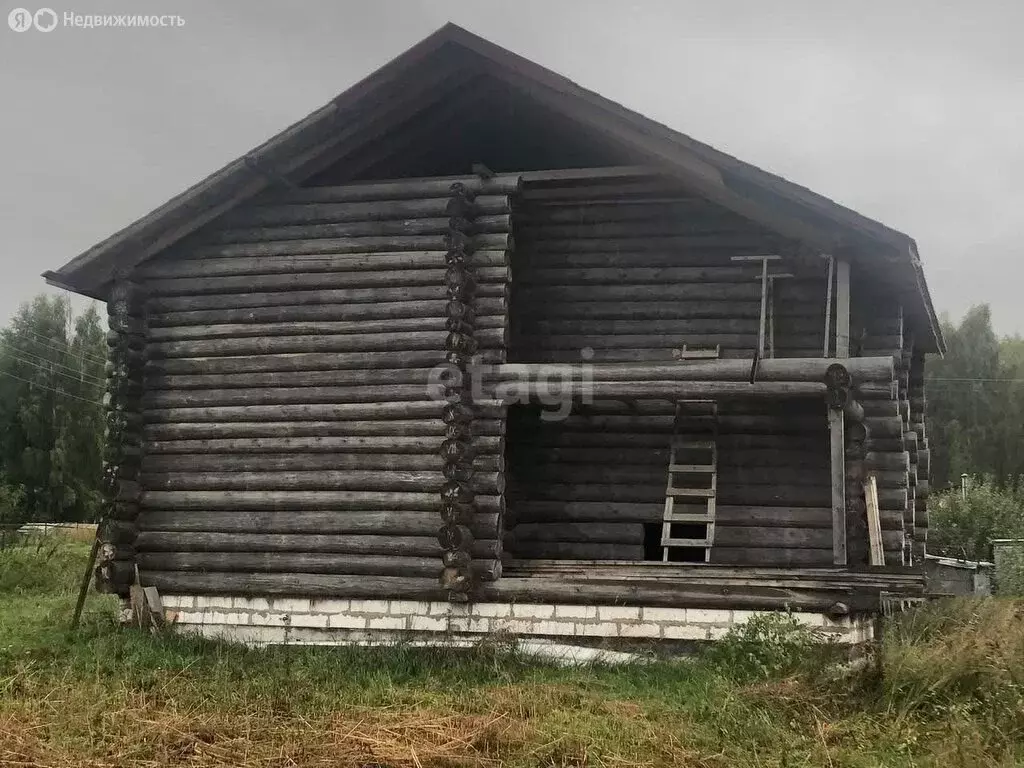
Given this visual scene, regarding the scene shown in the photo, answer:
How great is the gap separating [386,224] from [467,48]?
2.30m

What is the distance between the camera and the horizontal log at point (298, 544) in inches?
405

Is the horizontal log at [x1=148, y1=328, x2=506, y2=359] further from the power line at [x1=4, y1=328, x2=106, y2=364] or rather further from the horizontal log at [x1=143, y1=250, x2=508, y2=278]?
the power line at [x1=4, y1=328, x2=106, y2=364]

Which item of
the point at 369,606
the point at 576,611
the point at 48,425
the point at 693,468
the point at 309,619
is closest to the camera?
the point at 576,611

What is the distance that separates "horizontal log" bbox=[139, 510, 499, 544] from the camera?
33.9 feet

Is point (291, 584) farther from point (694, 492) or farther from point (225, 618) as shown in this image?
point (694, 492)

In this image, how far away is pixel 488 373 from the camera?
10477 mm

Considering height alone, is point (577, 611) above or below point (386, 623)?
above

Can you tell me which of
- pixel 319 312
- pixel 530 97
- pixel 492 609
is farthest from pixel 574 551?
pixel 530 97

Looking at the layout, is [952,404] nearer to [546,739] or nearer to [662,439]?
[662,439]

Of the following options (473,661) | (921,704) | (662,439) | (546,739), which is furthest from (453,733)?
(662,439)

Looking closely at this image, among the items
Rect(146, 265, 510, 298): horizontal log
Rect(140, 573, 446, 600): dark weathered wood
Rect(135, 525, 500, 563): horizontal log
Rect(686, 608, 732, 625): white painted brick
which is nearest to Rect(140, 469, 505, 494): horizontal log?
Rect(135, 525, 500, 563): horizontal log

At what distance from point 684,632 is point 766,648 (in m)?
1.19

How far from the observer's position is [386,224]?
1116 cm

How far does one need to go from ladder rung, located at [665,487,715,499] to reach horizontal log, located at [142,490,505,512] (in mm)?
2099
